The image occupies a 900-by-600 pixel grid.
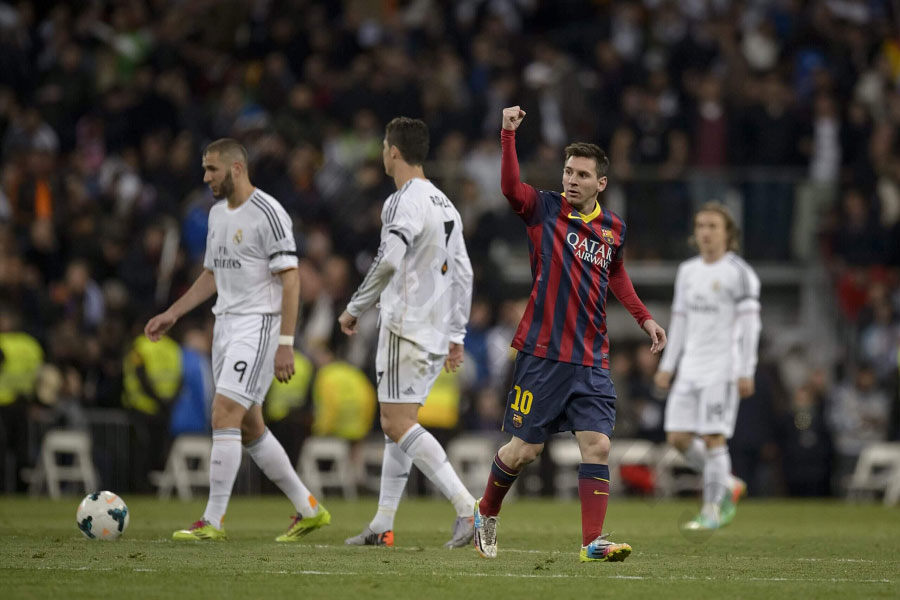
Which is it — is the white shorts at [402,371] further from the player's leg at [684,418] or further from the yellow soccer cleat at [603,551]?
the player's leg at [684,418]

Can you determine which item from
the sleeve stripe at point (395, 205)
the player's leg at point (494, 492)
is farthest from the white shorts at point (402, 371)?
the player's leg at point (494, 492)

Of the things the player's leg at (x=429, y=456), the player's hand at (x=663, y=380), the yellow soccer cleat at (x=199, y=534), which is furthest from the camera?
the player's hand at (x=663, y=380)

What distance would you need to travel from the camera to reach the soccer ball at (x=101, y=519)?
390 inches

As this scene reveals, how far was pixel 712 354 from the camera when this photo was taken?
13.1m

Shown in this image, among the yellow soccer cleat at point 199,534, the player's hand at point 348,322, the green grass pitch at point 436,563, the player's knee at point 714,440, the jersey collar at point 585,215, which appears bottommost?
the green grass pitch at point 436,563

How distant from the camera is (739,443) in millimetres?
20625

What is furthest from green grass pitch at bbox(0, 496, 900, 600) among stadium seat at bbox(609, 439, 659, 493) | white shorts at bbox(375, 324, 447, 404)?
stadium seat at bbox(609, 439, 659, 493)

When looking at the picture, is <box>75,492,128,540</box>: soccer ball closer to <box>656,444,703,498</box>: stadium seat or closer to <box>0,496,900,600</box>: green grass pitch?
<box>0,496,900,600</box>: green grass pitch

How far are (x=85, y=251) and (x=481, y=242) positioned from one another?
5.63 meters

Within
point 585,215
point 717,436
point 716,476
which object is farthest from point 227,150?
point 716,476

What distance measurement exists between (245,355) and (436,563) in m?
2.31

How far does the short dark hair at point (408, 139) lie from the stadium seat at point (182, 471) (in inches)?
351

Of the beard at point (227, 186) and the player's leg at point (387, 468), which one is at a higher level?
the beard at point (227, 186)

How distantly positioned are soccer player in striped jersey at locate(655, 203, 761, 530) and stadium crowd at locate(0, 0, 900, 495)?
6628mm
